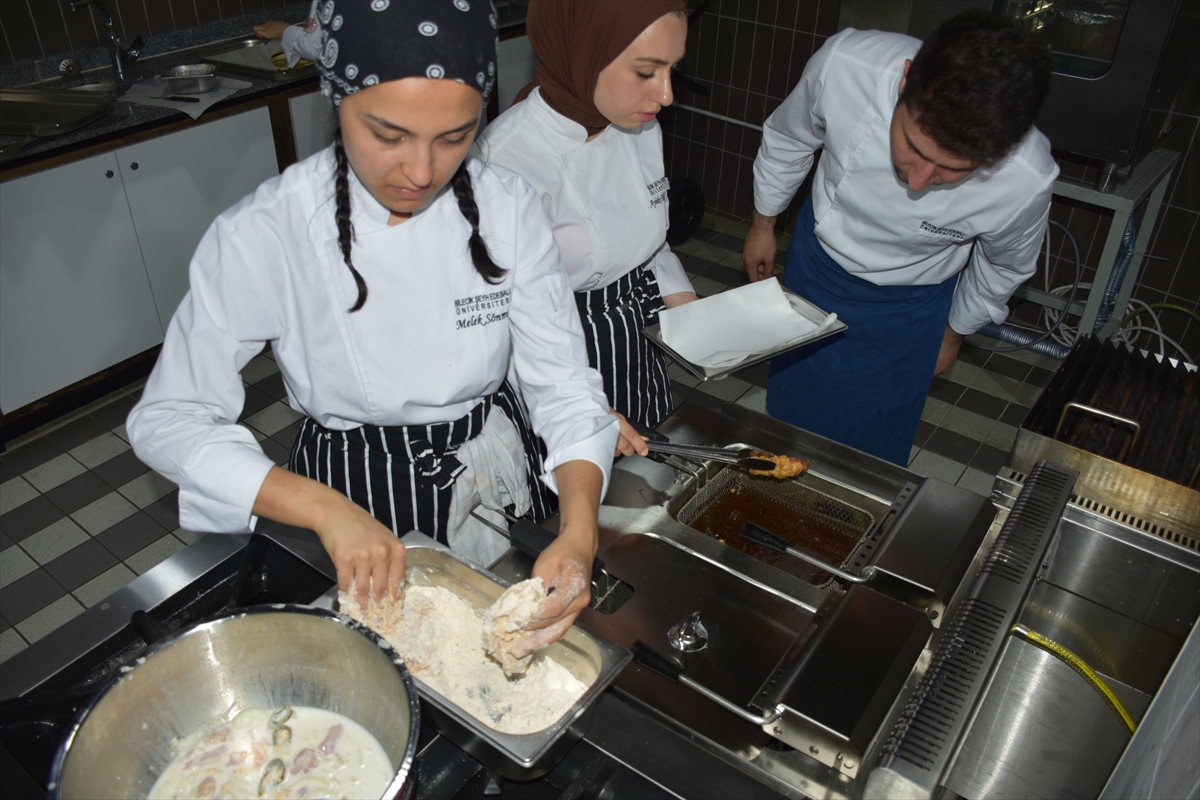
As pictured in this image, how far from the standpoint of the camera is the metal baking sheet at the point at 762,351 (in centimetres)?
181

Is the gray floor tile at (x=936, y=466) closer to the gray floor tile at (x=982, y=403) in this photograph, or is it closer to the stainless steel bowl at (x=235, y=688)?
the gray floor tile at (x=982, y=403)

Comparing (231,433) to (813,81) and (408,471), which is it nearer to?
(408,471)

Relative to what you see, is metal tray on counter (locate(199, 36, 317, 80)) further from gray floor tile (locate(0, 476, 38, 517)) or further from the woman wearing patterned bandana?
the woman wearing patterned bandana

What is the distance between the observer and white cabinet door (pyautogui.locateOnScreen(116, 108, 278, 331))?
10.8ft

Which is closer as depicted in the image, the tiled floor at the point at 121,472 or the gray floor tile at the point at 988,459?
the tiled floor at the point at 121,472

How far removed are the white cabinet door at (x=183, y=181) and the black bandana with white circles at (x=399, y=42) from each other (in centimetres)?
262

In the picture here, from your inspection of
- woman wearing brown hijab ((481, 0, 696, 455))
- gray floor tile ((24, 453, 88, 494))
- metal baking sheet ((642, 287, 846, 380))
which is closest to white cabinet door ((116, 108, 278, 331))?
gray floor tile ((24, 453, 88, 494))

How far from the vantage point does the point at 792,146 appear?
2412mm

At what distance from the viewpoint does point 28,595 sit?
259 cm

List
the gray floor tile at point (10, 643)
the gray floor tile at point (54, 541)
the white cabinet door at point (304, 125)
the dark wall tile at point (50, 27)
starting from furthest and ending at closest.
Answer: the white cabinet door at point (304, 125)
the dark wall tile at point (50, 27)
the gray floor tile at point (54, 541)
the gray floor tile at point (10, 643)

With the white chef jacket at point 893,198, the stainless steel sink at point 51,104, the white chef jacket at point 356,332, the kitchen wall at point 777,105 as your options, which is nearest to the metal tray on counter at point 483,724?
the white chef jacket at point 356,332

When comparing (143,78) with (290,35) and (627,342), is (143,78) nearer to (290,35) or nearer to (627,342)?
(290,35)

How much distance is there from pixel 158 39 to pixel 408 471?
3.52 metres

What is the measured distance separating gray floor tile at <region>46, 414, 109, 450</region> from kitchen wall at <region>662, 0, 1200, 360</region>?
3150mm
